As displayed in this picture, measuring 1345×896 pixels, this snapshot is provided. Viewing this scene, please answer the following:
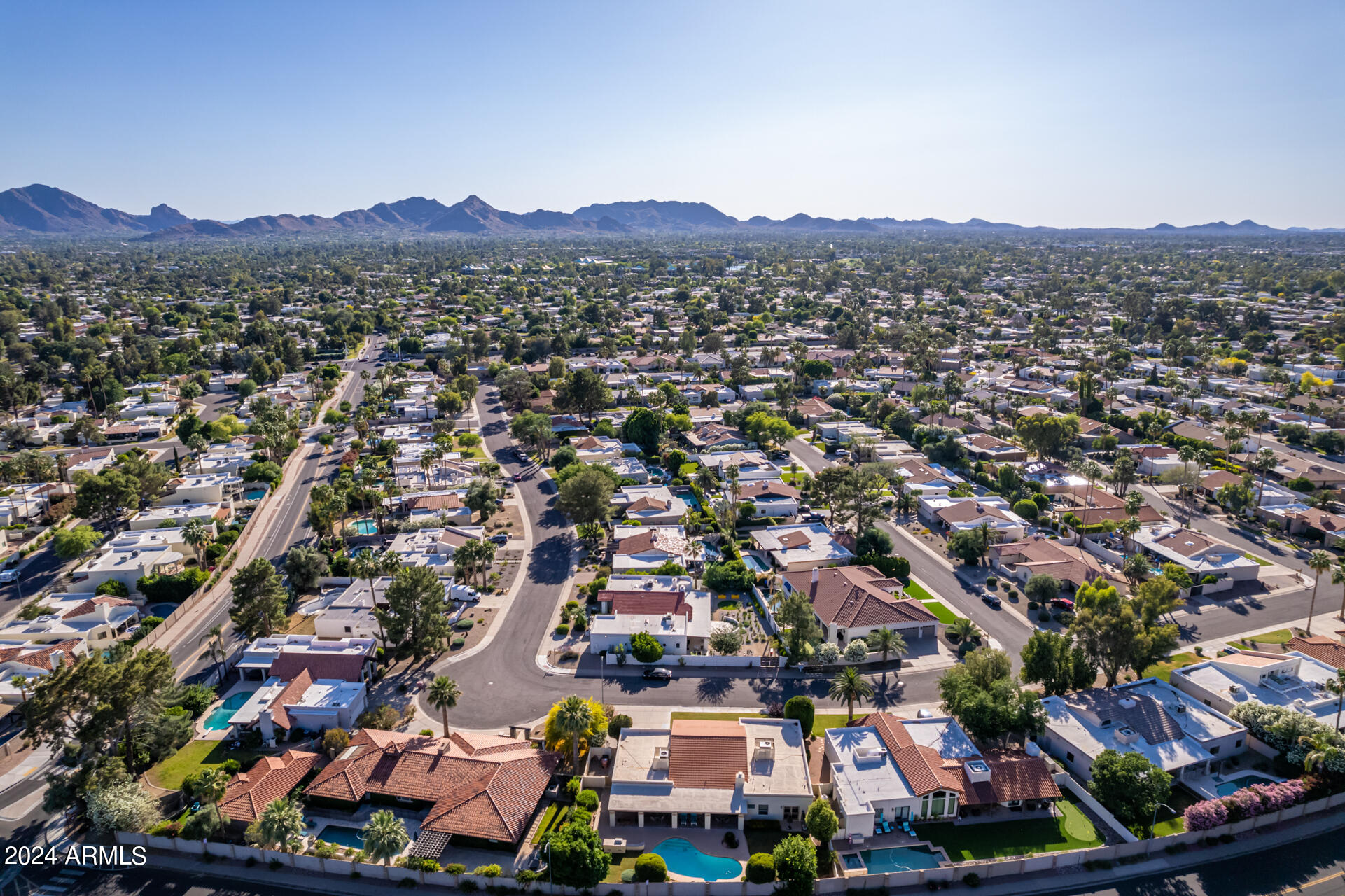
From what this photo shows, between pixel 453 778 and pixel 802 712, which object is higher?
pixel 802 712

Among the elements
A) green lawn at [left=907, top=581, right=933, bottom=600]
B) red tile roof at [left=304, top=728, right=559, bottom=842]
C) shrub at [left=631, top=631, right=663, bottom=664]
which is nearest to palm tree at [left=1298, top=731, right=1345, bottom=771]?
green lawn at [left=907, top=581, right=933, bottom=600]

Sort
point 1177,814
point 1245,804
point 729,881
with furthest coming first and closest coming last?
1. point 1177,814
2. point 1245,804
3. point 729,881

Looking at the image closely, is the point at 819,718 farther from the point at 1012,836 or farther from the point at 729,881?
the point at 729,881

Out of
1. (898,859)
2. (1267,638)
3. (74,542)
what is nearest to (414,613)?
(898,859)

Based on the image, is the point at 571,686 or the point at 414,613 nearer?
the point at 571,686

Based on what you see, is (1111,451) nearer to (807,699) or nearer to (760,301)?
(807,699)

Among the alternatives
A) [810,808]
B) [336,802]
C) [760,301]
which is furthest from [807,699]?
[760,301]

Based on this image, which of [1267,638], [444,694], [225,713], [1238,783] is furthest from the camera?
[1267,638]
